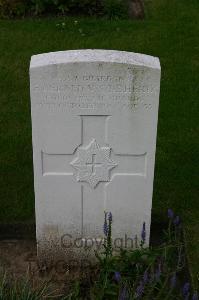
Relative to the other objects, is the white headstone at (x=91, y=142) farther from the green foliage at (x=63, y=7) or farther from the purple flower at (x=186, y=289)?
the green foliage at (x=63, y=7)

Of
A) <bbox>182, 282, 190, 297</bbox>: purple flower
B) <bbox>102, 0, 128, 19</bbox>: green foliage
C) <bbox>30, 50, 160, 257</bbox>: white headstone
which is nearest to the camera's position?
<bbox>182, 282, 190, 297</bbox>: purple flower

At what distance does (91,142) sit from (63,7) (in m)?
5.26

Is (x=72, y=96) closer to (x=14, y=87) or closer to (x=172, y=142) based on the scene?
(x=172, y=142)

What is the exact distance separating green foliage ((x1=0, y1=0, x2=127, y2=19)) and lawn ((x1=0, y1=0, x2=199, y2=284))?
0.21 metres

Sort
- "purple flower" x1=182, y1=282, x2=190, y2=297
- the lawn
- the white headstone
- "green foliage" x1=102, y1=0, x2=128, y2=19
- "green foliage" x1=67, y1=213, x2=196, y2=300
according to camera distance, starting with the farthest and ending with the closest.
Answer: "green foliage" x1=102, y1=0, x2=128, y2=19 < the lawn < "green foliage" x1=67, y1=213, x2=196, y2=300 < the white headstone < "purple flower" x1=182, y1=282, x2=190, y2=297

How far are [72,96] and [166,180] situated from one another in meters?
1.97

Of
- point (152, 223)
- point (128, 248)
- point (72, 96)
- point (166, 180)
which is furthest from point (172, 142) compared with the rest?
point (72, 96)

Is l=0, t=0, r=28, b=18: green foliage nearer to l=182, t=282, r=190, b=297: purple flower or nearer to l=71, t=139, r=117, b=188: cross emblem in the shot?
l=71, t=139, r=117, b=188: cross emblem

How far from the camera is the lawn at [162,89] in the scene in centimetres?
547

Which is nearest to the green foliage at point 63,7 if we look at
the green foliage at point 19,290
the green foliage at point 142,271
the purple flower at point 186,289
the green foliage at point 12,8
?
the green foliage at point 12,8

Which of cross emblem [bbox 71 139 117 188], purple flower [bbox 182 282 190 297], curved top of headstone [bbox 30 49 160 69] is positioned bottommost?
purple flower [bbox 182 282 190 297]

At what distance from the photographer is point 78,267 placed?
15.5ft

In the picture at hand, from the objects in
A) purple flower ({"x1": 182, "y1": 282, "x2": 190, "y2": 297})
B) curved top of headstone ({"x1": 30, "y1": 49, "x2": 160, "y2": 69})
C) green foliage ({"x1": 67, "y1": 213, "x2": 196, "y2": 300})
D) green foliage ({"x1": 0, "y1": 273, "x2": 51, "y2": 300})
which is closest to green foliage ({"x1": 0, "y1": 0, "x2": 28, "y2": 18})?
curved top of headstone ({"x1": 30, "y1": 49, "x2": 160, "y2": 69})

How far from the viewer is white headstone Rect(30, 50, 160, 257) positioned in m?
4.03
